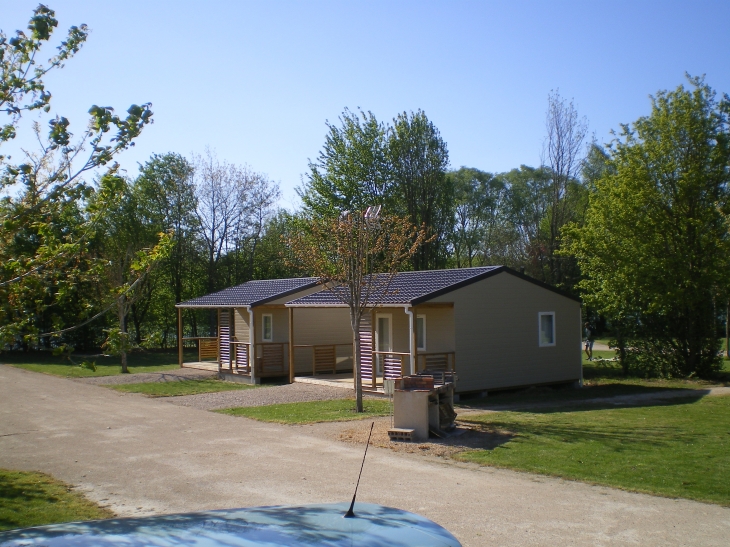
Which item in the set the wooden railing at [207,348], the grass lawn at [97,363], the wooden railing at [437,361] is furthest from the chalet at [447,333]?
the wooden railing at [207,348]

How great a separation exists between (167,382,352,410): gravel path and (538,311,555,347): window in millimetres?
6229

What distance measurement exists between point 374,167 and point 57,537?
36007mm

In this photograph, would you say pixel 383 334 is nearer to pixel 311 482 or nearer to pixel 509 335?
pixel 509 335

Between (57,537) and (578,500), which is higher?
(57,537)

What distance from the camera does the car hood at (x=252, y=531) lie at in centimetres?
310

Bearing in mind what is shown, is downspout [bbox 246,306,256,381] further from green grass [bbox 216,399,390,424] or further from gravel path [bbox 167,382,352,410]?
green grass [bbox 216,399,390,424]

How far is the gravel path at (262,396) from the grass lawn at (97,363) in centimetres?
769

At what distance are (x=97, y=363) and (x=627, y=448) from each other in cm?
2746

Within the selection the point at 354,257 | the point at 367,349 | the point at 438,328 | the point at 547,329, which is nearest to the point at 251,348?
the point at 367,349

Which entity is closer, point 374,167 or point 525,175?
point 374,167

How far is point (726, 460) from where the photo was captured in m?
10.3

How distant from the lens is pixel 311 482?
9.09 m

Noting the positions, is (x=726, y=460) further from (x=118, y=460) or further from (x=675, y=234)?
(x=675, y=234)

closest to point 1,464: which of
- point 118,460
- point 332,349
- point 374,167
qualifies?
point 118,460
